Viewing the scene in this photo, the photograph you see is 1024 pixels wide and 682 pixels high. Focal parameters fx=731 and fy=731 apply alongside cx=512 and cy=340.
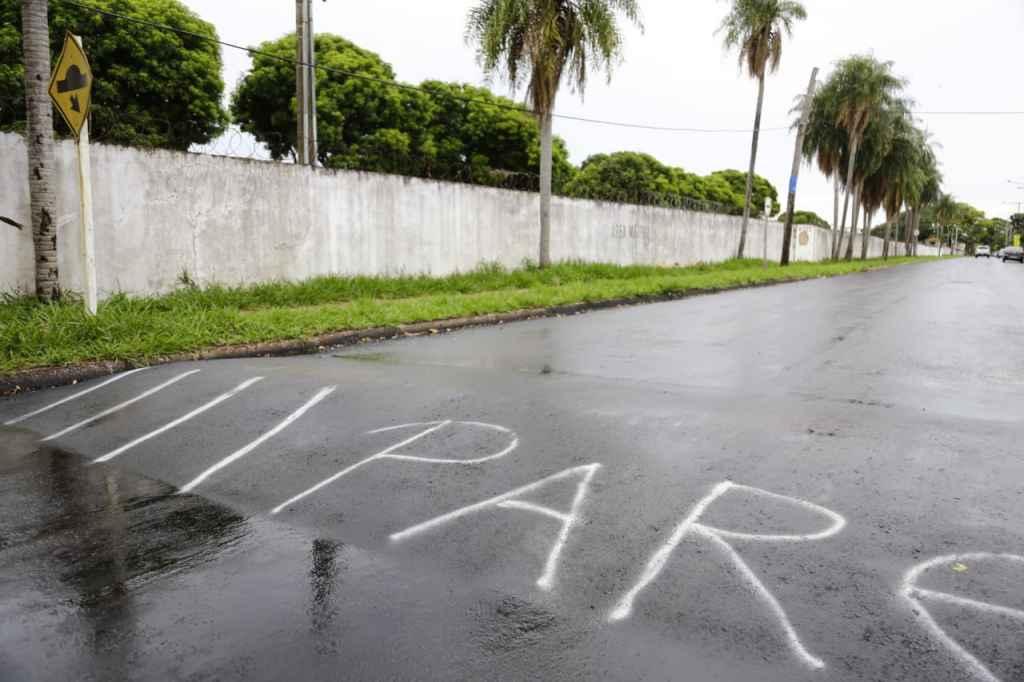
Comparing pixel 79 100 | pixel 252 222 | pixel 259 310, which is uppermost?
pixel 79 100

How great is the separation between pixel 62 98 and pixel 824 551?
8219 millimetres

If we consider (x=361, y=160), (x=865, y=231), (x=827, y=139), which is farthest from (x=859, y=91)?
(x=361, y=160)

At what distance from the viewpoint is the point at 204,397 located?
5.84 meters

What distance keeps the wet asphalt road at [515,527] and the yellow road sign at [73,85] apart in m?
2.93

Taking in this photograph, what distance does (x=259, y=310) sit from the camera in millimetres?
10570

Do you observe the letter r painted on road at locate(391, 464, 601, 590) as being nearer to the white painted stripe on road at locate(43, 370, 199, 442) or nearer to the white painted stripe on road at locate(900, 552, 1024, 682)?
the white painted stripe on road at locate(900, 552, 1024, 682)

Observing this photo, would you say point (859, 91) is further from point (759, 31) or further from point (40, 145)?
point (40, 145)

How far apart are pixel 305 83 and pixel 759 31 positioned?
19649mm

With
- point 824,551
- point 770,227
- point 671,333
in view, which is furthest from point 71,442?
point 770,227

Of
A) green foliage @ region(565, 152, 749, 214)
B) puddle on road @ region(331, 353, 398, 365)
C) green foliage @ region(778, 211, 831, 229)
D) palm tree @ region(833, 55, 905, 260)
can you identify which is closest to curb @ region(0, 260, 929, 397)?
puddle on road @ region(331, 353, 398, 365)

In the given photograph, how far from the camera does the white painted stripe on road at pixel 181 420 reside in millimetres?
4629

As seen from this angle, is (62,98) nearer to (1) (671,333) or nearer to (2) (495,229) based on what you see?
(1) (671,333)

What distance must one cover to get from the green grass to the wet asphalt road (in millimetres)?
998

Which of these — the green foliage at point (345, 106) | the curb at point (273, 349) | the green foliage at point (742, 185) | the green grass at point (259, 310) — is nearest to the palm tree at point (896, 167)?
the green foliage at point (742, 185)
